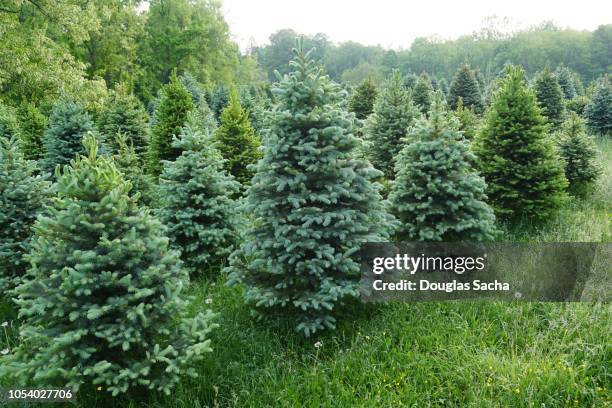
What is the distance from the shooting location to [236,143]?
990cm

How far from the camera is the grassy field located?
3836mm

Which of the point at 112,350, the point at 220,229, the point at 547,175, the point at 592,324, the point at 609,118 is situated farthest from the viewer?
the point at 609,118

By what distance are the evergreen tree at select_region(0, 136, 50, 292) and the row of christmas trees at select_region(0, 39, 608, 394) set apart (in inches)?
0.7

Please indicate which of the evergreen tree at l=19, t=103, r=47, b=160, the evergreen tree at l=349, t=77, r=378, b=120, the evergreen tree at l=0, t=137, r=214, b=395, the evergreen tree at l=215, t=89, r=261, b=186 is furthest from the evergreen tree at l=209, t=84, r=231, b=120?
the evergreen tree at l=0, t=137, r=214, b=395

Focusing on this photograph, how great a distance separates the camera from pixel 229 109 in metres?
9.98

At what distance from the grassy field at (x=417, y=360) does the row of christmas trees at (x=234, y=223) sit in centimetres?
27

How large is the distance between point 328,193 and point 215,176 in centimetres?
216

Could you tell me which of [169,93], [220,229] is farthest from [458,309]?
[169,93]

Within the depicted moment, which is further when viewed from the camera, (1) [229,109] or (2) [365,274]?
(1) [229,109]

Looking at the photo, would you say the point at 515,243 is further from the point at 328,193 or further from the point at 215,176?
the point at 215,176

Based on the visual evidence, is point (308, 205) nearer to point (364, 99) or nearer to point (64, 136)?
point (64, 136)

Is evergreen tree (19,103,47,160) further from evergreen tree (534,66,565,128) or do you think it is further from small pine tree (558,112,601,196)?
evergreen tree (534,66,565,128)

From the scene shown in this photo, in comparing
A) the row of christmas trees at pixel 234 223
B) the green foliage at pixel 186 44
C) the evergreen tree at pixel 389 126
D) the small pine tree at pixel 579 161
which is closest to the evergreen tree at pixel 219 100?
the green foliage at pixel 186 44

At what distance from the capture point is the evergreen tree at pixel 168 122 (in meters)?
10.8
